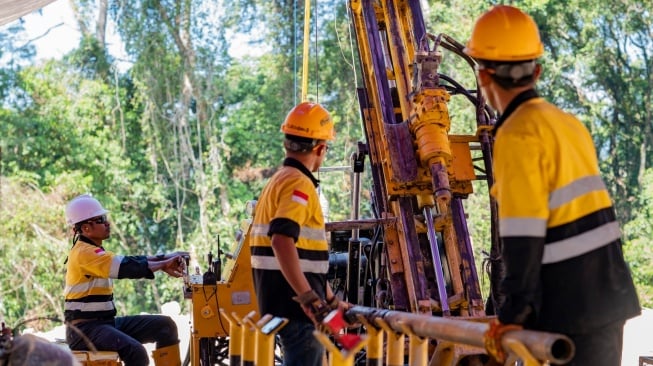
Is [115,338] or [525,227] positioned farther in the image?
[115,338]

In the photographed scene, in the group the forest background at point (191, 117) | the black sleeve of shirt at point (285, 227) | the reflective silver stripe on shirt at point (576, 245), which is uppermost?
the forest background at point (191, 117)

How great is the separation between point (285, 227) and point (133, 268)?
2795 millimetres

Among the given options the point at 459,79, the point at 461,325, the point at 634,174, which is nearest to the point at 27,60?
the point at 459,79

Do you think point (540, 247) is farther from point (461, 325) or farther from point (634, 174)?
point (634, 174)

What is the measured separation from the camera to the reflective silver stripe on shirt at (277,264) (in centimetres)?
470

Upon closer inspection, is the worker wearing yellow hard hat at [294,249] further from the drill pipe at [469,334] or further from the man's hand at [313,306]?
the drill pipe at [469,334]

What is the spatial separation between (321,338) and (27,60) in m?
20.4

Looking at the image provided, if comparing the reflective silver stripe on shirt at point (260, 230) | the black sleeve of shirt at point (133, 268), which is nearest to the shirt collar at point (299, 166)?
the reflective silver stripe on shirt at point (260, 230)

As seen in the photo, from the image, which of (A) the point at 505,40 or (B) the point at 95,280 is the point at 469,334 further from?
(B) the point at 95,280

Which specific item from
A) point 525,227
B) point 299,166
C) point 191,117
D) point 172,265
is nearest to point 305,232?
point 299,166

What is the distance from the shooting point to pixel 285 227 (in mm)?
4504

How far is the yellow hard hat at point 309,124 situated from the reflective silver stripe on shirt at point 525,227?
1.80 m

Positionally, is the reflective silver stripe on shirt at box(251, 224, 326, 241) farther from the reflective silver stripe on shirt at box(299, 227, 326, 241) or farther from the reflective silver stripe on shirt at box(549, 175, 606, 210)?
the reflective silver stripe on shirt at box(549, 175, 606, 210)

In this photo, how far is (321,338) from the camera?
3.70 m
